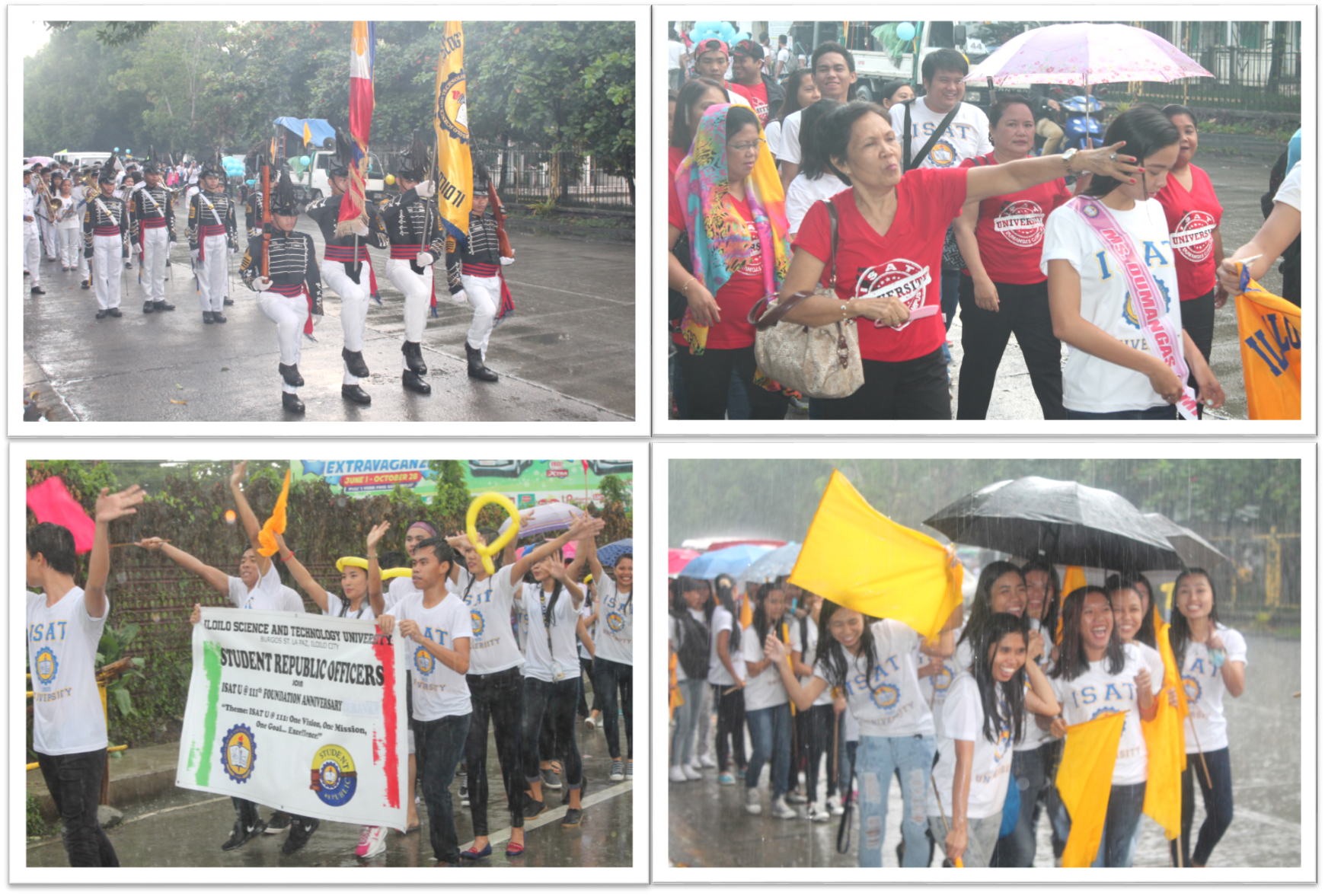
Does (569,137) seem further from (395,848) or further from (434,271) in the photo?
(395,848)

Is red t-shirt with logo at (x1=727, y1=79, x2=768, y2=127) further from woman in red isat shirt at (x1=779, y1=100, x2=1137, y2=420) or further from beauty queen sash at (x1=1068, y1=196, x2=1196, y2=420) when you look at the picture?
beauty queen sash at (x1=1068, y1=196, x2=1196, y2=420)

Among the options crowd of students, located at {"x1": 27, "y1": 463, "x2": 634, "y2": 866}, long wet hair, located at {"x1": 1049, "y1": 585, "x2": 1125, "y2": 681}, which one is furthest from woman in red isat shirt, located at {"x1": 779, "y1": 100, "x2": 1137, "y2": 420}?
crowd of students, located at {"x1": 27, "y1": 463, "x2": 634, "y2": 866}

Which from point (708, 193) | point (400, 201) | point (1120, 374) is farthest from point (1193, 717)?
point (400, 201)

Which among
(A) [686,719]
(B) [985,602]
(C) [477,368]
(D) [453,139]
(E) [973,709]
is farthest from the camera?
(C) [477,368]

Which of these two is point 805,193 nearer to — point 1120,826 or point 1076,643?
point 1076,643

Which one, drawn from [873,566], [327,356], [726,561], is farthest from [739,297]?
[327,356]

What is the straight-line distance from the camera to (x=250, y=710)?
3.95m

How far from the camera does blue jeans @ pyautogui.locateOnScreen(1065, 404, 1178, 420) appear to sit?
12.5 ft

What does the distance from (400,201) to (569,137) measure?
712mm

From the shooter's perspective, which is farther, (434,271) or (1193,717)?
(434,271)

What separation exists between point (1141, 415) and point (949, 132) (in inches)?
48.9

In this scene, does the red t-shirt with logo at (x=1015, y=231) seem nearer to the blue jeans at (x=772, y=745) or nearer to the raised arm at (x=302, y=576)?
the blue jeans at (x=772, y=745)

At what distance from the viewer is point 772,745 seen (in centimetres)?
391

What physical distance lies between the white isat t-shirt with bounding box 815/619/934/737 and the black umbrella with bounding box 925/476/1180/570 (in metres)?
0.41
